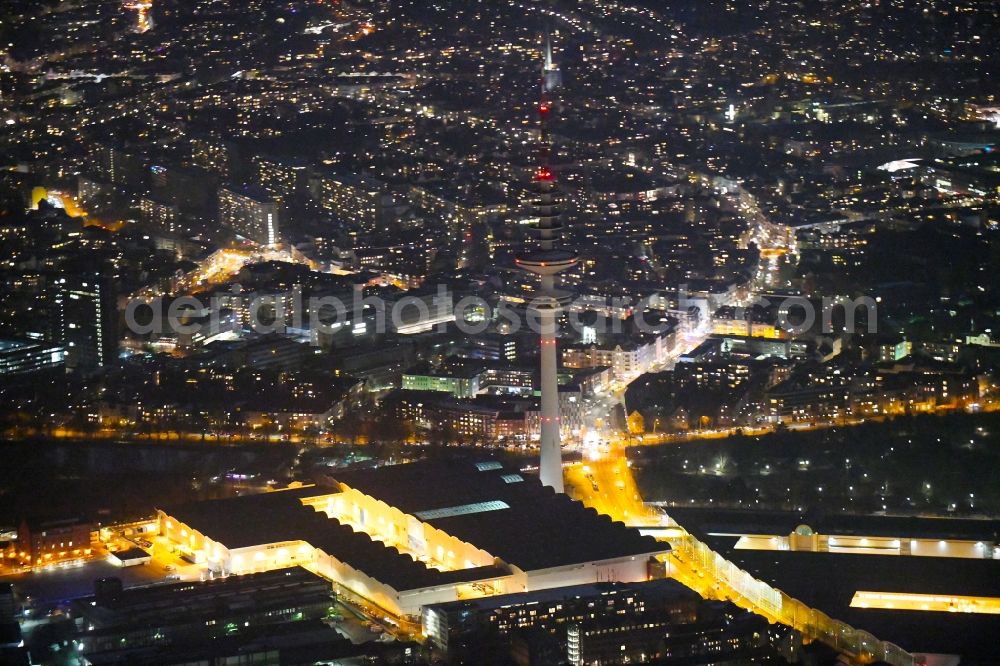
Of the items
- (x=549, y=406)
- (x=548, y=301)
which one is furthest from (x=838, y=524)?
(x=548, y=301)

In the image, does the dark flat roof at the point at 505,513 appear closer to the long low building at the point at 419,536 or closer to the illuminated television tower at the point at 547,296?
the long low building at the point at 419,536

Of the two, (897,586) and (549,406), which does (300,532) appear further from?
(897,586)

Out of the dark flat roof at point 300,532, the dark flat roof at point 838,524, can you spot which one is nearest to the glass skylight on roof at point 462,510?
the dark flat roof at point 300,532

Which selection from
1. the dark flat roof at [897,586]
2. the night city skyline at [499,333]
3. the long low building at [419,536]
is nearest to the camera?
the dark flat roof at [897,586]

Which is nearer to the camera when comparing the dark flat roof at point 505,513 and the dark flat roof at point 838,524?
the dark flat roof at point 505,513

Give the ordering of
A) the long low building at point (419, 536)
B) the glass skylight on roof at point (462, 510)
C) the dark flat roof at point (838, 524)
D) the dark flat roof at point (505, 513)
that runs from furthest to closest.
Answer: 1. the glass skylight on roof at point (462, 510)
2. the dark flat roof at point (838, 524)
3. the dark flat roof at point (505, 513)
4. the long low building at point (419, 536)

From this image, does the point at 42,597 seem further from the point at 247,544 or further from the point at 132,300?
the point at 132,300
